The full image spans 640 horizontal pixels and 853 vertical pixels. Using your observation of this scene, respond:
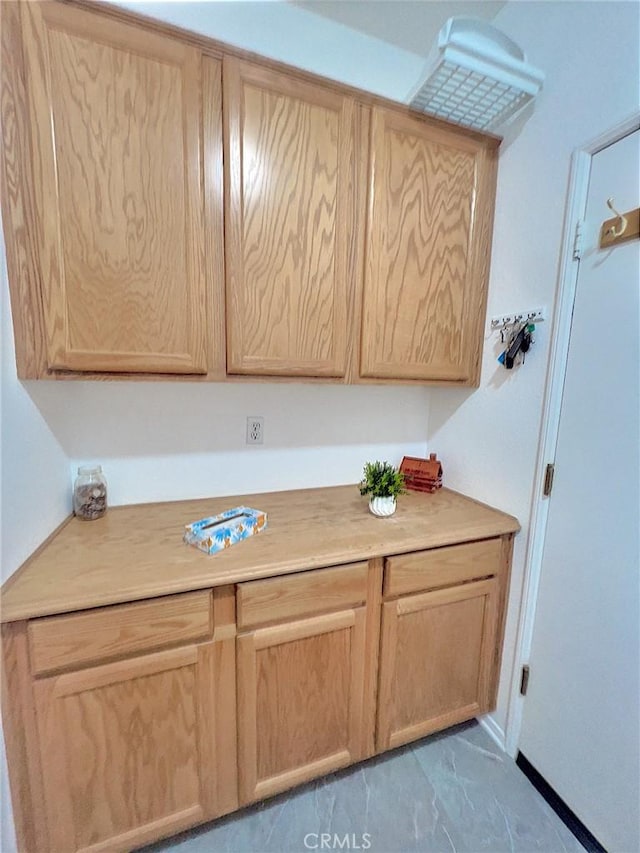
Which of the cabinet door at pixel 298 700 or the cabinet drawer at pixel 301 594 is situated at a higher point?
the cabinet drawer at pixel 301 594

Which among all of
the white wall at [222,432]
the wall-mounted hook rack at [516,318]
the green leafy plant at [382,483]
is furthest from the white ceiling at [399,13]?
the green leafy plant at [382,483]

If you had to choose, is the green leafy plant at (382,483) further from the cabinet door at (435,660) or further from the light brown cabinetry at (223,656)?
the cabinet door at (435,660)

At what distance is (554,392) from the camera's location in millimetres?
1194

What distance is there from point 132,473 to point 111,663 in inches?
26.1

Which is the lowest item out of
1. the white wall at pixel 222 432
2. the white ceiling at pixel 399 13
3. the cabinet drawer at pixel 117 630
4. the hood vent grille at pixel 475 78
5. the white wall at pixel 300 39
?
the cabinet drawer at pixel 117 630

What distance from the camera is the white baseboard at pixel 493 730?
55.4 inches

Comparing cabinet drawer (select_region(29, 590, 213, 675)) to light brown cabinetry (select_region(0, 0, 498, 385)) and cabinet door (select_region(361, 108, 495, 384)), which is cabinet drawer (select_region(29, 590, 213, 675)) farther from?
cabinet door (select_region(361, 108, 495, 384))

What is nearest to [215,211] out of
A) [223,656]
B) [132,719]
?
[223,656]

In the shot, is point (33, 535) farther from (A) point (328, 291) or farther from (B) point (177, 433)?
(A) point (328, 291)

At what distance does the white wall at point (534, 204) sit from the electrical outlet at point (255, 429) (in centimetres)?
90

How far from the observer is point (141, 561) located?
3.26ft

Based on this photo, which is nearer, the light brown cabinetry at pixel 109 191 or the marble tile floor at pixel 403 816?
the light brown cabinetry at pixel 109 191

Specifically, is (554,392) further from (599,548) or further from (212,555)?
(212,555)

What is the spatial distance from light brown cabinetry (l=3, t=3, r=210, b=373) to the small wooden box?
1.11 m
